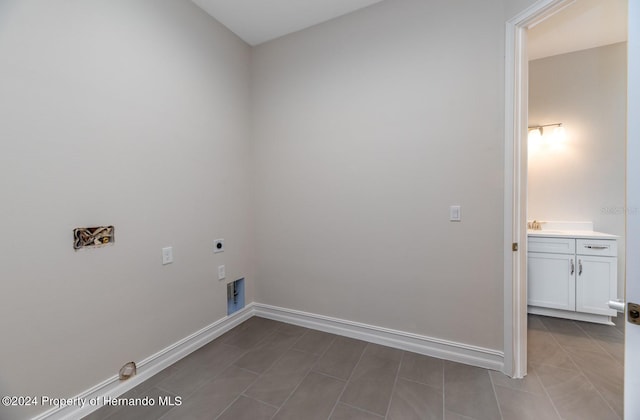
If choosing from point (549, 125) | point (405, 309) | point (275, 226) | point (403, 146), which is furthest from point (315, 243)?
point (549, 125)

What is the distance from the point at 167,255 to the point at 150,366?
2.56ft

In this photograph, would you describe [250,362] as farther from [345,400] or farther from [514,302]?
[514,302]

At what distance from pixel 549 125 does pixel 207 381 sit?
4206 millimetres

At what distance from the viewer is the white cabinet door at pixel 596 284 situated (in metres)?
2.41

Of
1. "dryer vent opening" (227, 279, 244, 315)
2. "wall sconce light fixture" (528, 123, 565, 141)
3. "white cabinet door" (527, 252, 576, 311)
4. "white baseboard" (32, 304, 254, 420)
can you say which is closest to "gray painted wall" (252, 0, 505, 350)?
"dryer vent opening" (227, 279, 244, 315)

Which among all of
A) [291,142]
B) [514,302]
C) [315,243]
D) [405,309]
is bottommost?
[405,309]

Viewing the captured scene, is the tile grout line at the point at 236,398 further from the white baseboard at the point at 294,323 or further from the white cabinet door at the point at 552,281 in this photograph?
the white cabinet door at the point at 552,281

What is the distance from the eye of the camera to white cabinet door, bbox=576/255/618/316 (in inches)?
94.8

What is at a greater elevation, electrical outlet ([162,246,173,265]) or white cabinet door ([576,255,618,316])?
electrical outlet ([162,246,173,265])

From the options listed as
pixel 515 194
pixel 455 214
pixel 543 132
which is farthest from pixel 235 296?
pixel 543 132

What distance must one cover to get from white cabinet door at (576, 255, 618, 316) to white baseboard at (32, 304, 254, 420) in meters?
3.37

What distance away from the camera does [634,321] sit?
72cm

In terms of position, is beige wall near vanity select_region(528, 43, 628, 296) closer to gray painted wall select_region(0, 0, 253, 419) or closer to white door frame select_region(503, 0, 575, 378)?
white door frame select_region(503, 0, 575, 378)

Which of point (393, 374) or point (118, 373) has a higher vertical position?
point (118, 373)
